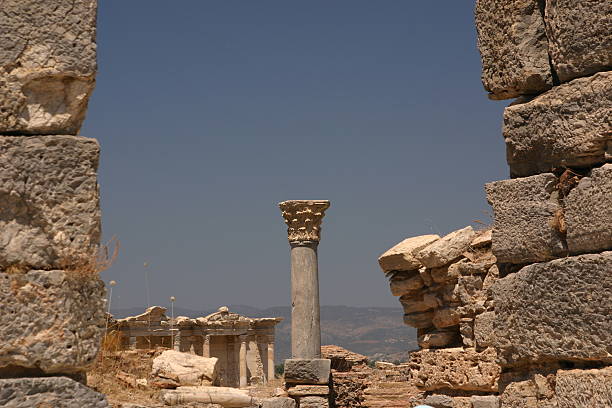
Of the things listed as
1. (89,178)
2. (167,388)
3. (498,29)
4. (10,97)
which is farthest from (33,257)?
(167,388)

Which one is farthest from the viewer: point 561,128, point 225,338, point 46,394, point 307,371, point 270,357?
point 270,357

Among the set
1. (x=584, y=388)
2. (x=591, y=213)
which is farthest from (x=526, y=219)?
(x=584, y=388)

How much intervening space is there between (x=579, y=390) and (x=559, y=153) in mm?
1266

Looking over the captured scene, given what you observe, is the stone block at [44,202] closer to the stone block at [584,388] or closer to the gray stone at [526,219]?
the gray stone at [526,219]

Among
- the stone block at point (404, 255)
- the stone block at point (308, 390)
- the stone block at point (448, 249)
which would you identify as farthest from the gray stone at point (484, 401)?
the stone block at point (308, 390)

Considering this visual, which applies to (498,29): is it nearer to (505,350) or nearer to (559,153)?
(559,153)

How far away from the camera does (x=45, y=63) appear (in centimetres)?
384

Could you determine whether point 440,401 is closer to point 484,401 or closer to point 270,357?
point 484,401

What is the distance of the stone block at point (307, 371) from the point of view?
16250mm

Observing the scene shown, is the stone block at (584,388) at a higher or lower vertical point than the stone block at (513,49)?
lower

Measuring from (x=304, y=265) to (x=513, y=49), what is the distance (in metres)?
13.0

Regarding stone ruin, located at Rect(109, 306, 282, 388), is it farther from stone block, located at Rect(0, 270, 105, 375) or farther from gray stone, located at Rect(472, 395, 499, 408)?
stone block, located at Rect(0, 270, 105, 375)

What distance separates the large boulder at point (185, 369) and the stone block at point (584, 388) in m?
7.50

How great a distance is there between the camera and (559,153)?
15.4ft
